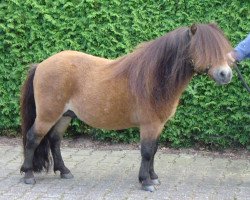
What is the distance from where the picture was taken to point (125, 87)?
5828mm

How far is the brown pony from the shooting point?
17.9 feet

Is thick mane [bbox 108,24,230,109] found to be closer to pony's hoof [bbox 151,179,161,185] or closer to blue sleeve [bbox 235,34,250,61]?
blue sleeve [bbox 235,34,250,61]

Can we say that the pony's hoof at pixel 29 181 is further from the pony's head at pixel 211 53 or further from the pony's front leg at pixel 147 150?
the pony's head at pixel 211 53

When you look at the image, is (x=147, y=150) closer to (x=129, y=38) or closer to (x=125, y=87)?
(x=125, y=87)

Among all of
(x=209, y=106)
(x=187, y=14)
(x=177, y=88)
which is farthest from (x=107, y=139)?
(x=177, y=88)

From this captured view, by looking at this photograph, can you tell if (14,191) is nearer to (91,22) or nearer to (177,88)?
(177,88)

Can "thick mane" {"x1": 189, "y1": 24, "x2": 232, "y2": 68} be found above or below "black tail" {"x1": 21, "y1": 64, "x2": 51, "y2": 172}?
above

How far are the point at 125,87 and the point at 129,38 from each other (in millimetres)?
2104

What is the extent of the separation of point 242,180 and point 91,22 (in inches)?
123

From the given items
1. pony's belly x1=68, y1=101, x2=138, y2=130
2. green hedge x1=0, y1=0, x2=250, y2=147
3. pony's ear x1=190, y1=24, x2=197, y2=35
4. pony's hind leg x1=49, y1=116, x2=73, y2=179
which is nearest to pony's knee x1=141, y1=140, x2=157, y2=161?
pony's belly x1=68, y1=101, x2=138, y2=130

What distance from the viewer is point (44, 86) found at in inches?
238

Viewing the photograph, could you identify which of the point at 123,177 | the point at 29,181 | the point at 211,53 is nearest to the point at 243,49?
the point at 211,53

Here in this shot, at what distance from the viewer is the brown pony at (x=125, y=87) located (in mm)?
5469

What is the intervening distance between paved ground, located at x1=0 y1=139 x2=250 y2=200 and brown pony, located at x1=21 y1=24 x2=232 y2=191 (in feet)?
0.72
